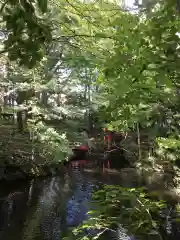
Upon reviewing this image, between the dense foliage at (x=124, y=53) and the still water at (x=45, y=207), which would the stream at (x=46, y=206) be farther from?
the dense foliage at (x=124, y=53)

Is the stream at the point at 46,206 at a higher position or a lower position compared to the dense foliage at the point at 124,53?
lower

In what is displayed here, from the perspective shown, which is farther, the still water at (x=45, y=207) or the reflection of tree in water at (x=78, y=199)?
the reflection of tree in water at (x=78, y=199)

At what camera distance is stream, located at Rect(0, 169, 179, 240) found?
27.6 ft

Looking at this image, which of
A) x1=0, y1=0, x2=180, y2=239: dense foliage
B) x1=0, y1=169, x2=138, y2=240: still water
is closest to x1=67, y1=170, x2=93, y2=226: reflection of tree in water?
x1=0, y1=169, x2=138, y2=240: still water

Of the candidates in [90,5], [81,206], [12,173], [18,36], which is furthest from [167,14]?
[12,173]

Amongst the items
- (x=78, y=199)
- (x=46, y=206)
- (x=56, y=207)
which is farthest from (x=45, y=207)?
(x=78, y=199)

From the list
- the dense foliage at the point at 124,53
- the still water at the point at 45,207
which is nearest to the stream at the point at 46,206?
the still water at the point at 45,207

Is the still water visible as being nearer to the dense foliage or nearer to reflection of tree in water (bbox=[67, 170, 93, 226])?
reflection of tree in water (bbox=[67, 170, 93, 226])

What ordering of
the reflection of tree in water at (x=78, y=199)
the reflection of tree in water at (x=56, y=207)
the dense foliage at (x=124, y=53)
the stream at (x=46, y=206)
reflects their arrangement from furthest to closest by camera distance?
the reflection of tree in water at (x=78, y=199), the reflection of tree in water at (x=56, y=207), the stream at (x=46, y=206), the dense foliage at (x=124, y=53)

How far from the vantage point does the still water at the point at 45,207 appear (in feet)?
27.8

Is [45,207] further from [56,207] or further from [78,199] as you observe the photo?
[78,199]

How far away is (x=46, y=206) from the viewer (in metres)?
10.9

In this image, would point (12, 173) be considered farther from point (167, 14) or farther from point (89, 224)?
point (167, 14)

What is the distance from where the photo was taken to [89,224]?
2.68m
